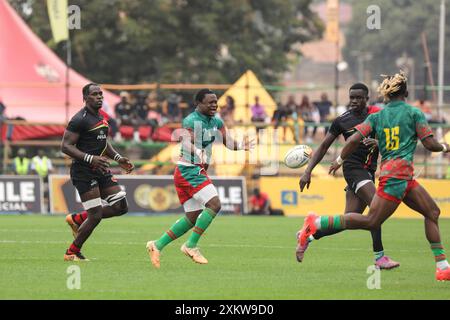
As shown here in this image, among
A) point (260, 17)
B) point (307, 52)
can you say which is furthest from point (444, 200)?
point (307, 52)

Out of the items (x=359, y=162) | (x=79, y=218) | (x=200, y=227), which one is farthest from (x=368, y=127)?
(x=79, y=218)

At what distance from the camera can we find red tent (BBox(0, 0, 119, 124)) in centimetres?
3575

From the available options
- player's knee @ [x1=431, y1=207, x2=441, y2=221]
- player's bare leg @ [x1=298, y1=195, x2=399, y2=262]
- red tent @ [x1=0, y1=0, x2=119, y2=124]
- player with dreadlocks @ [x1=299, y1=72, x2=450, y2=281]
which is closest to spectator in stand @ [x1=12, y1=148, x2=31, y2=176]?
red tent @ [x1=0, y1=0, x2=119, y2=124]

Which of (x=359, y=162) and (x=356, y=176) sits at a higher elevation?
(x=359, y=162)

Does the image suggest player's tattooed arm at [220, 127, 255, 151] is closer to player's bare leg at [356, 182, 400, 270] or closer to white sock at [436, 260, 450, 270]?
player's bare leg at [356, 182, 400, 270]

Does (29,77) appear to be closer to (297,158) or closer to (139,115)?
(139,115)

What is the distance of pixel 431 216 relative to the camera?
12.6 metres

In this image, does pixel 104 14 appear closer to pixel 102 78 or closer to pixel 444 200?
pixel 102 78

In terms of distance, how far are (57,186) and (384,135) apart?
1795 cm

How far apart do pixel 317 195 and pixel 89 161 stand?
14.8m

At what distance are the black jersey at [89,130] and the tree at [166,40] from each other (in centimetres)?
A: 3448

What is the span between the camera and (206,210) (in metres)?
14.4

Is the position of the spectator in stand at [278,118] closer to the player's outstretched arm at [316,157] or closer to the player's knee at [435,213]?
the player's outstretched arm at [316,157]

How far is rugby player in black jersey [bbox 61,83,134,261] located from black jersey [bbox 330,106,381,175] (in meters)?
2.93
